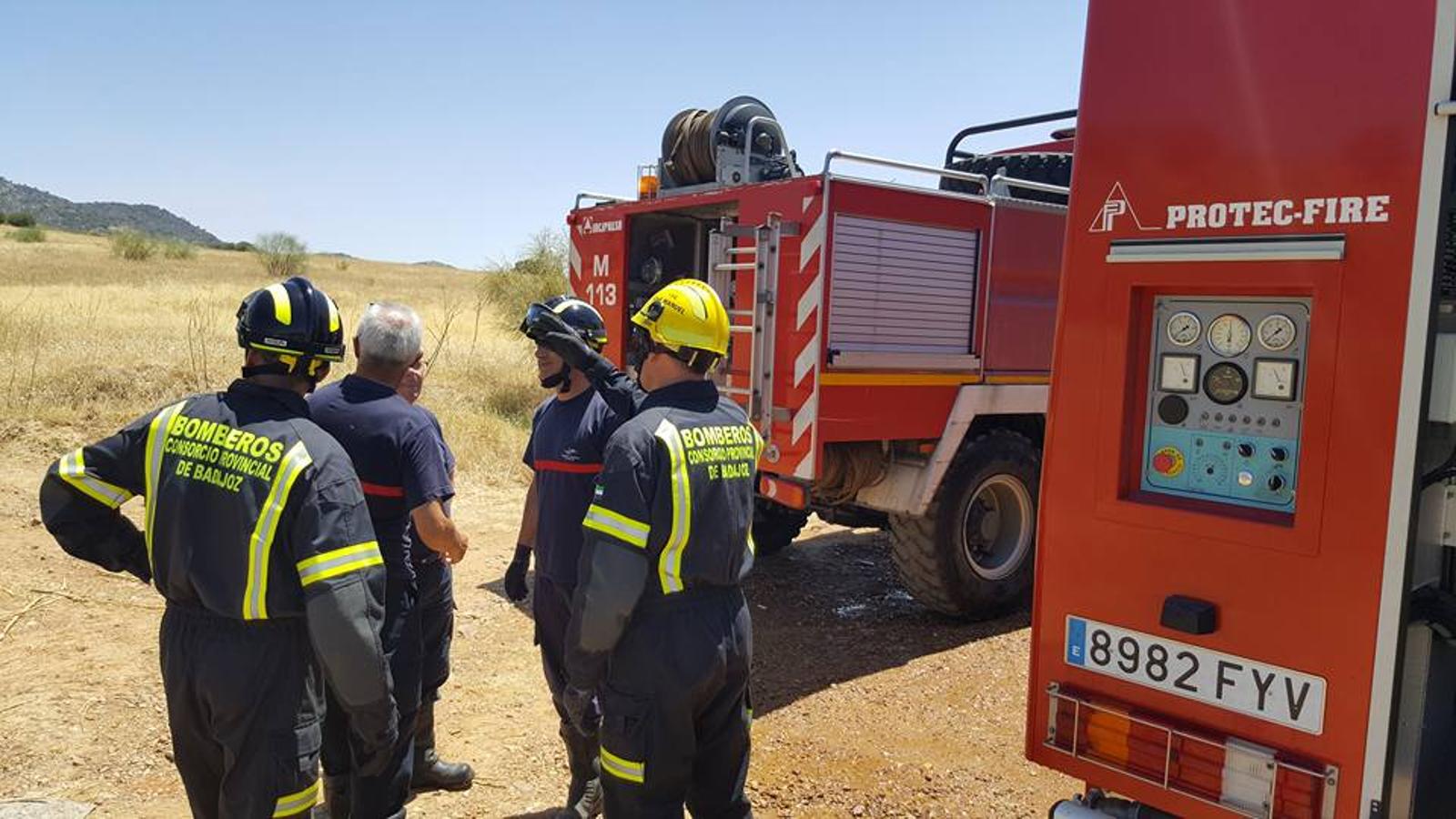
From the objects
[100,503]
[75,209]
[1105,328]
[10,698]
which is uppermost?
[75,209]

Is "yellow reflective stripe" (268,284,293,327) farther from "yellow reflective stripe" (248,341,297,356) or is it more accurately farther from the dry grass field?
the dry grass field

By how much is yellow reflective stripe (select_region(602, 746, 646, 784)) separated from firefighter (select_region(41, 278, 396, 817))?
0.59 metres

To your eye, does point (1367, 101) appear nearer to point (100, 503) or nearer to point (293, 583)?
point (293, 583)

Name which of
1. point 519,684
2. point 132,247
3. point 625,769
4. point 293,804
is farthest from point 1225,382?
point 132,247

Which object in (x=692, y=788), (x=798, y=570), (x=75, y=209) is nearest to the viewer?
(x=692, y=788)

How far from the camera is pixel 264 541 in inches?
92.0

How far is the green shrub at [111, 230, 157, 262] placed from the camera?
4244 cm

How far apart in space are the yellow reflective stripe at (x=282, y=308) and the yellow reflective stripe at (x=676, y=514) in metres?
0.95

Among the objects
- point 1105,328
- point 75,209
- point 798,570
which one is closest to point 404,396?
point 1105,328

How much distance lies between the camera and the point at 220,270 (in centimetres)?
Result: 4078

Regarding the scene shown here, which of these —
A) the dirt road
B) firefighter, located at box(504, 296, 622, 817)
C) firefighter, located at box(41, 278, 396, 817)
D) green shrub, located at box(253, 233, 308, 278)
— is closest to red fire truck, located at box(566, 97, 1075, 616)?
the dirt road

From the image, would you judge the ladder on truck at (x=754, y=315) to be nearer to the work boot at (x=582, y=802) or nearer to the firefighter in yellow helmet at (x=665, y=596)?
the work boot at (x=582, y=802)

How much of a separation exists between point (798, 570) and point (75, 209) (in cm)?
14899

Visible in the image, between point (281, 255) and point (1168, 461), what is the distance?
161 ft
